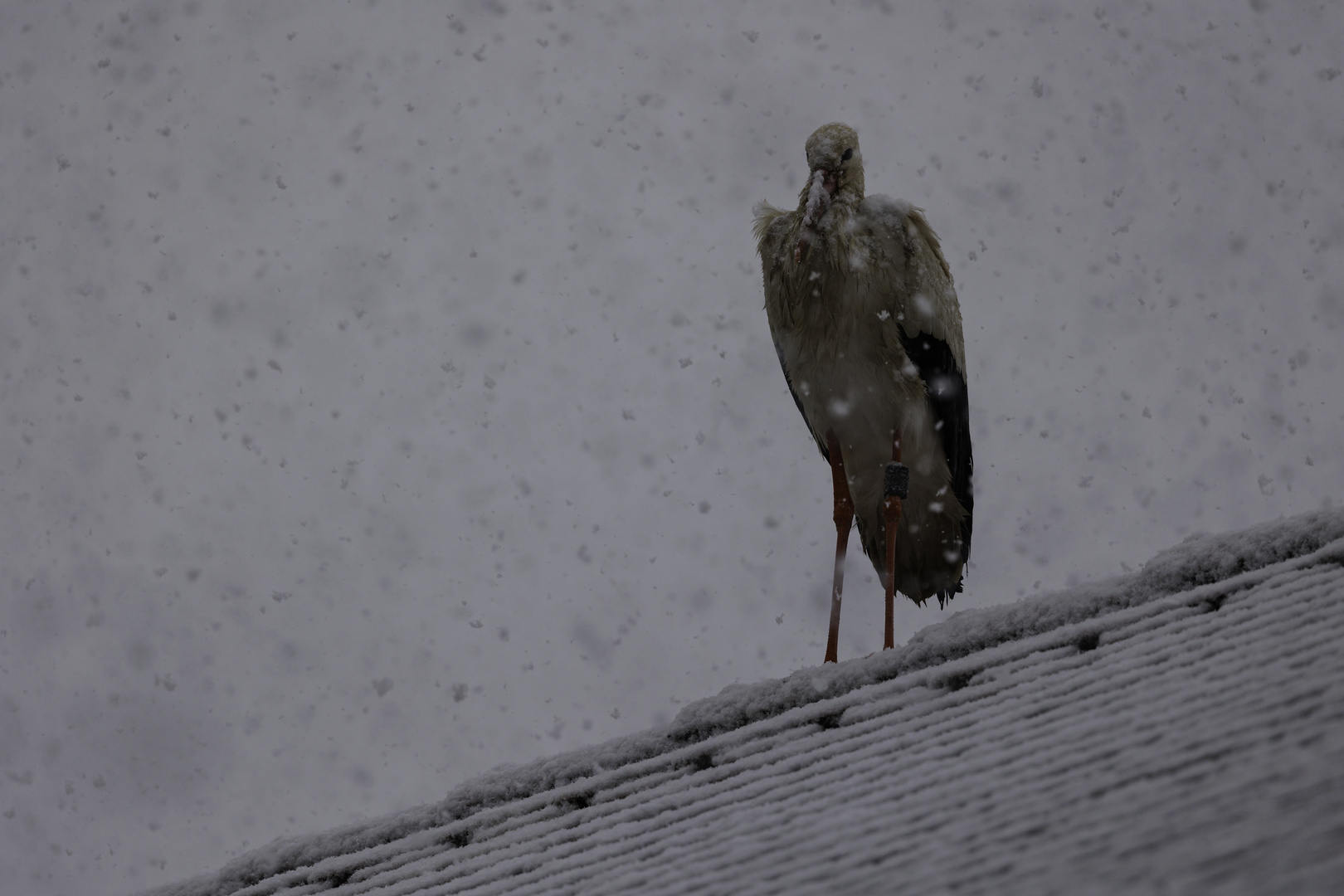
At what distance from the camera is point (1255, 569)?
106 inches

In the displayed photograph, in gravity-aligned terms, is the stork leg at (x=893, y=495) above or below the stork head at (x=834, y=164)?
below

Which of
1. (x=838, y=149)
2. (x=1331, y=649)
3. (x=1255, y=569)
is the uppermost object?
(x=838, y=149)

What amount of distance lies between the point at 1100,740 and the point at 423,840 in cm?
203

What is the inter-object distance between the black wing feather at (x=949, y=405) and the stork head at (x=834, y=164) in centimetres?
76

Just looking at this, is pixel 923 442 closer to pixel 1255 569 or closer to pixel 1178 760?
pixel 1255 569

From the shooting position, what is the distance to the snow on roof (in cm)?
139

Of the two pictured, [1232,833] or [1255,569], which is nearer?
[1232,833]

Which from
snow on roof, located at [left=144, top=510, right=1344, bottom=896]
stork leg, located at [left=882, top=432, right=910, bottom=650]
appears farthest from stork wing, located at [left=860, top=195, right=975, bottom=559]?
snow on roof, located at [left=144, top=510, right=1344, bottom=896]

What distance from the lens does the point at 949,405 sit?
629 cm

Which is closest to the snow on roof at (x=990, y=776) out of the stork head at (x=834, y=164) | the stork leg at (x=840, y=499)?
the stork leg at (x=840, y=499)

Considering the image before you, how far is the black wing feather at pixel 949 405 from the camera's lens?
5922 mm

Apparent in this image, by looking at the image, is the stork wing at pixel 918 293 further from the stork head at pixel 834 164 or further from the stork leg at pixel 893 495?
the stork leg at pixel 893 495

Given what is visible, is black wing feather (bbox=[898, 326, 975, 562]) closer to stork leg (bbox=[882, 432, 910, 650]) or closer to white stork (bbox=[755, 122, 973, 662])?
white stork (bbox=[755, 122, 973, 662])

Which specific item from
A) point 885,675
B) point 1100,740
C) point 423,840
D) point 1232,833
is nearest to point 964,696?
point 885,675
